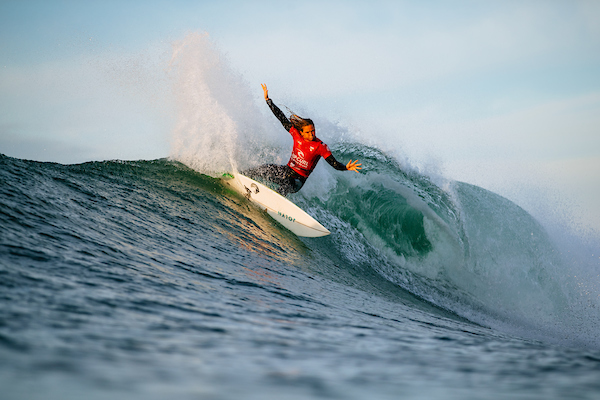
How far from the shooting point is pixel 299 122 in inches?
262

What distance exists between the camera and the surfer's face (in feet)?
21.7

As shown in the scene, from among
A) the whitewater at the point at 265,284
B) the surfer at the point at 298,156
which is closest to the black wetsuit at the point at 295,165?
the surfer at the point at 298,156

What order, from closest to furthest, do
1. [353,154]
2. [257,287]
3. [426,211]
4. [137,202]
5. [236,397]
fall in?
[236,397], [257,287], [137,202], [426,211], [353,154]

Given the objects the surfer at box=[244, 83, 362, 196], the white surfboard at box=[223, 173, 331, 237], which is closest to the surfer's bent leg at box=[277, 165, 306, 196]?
the surfer at box=[244, 83, 362, 196]

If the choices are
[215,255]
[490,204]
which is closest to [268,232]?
[215,255]

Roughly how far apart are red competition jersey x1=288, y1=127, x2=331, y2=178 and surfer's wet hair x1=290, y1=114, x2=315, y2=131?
0.34 feet

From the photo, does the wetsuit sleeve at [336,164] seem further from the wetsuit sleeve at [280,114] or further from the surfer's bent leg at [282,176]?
the wetsuit sleeve at [280,114]

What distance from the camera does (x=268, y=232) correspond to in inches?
247

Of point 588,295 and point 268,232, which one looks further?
point 588,295

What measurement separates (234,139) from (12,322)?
7435 mm

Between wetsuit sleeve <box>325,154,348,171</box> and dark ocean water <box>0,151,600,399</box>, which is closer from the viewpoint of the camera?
dark ocean water <box>0,151,600,399</box>

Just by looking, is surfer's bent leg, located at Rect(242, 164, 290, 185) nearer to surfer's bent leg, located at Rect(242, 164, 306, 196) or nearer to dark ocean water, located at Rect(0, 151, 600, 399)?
surfer's bent leg, located at Rect(242, 164, 306, 196)

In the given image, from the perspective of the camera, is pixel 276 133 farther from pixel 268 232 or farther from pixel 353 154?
pixel 268 232

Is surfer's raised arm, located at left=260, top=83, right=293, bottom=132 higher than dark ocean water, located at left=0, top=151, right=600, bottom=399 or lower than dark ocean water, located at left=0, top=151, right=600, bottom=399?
higher
